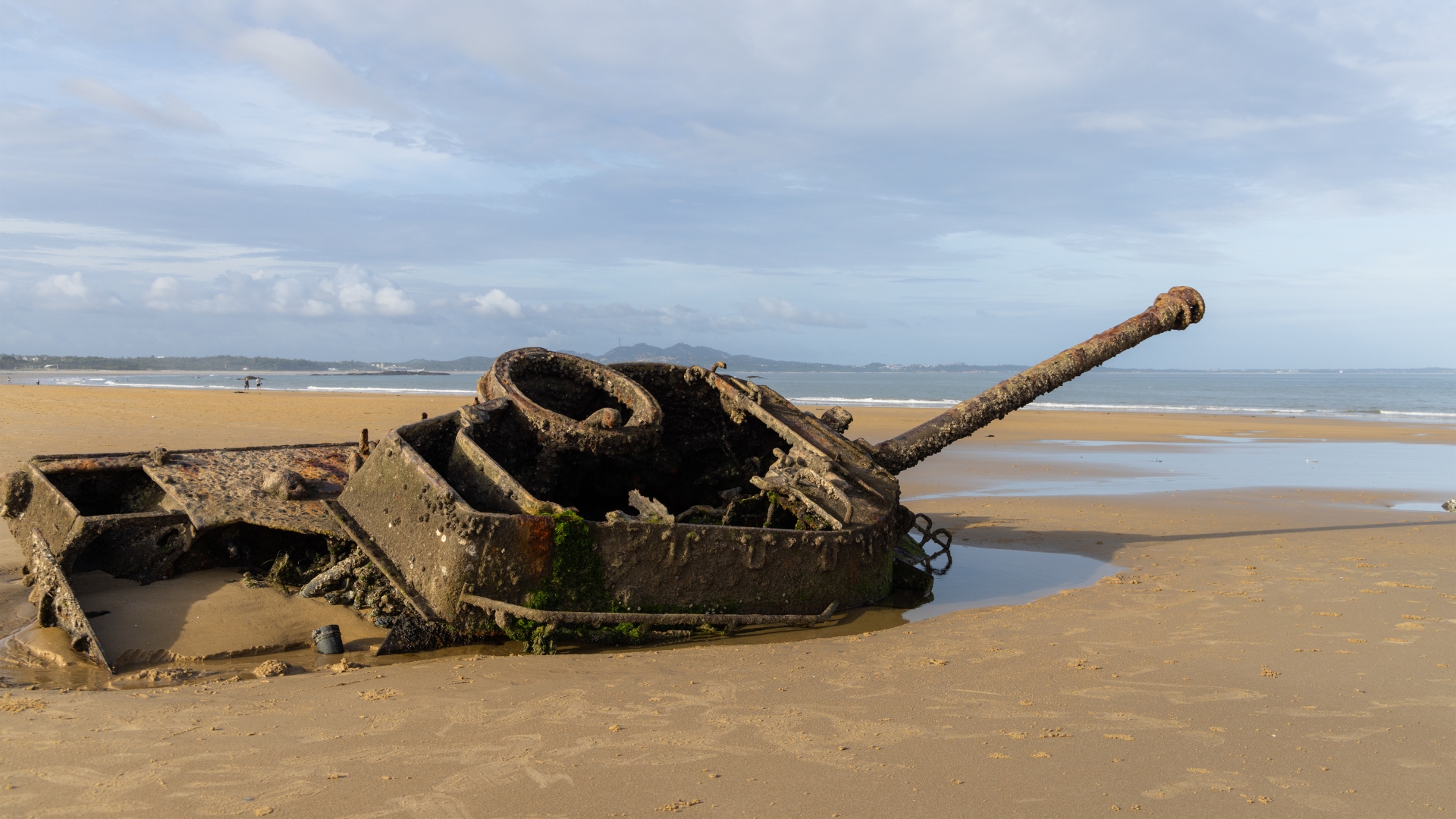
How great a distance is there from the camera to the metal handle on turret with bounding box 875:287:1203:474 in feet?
21.3

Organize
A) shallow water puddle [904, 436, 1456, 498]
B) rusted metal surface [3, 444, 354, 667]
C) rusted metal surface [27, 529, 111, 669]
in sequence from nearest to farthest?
rusted metal surface [27, 529, 111, 669], rusted metal surface [3, 444, 354, 667], shallow water puddle [904, 436, 1456, 498]

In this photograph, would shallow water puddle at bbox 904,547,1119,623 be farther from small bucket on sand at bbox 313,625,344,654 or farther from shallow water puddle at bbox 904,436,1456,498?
shallow water puddle at bbox 904,436,1456,498

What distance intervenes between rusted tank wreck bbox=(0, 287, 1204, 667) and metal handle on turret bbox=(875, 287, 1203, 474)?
0.04m

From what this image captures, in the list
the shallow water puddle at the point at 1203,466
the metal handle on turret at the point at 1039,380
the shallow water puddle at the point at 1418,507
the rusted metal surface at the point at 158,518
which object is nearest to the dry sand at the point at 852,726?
the rusted metal surface at the point at 158,518

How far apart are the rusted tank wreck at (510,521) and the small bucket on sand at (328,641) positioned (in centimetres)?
29

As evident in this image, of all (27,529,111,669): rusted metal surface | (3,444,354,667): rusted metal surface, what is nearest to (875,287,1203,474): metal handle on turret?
(3,444,354,667): rusted metal surface

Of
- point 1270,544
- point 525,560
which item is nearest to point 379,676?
point 525,560

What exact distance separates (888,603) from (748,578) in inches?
51.7

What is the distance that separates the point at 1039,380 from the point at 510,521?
14.9ft

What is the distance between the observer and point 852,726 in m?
3.26

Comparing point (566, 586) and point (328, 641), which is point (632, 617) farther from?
point (328, 641)

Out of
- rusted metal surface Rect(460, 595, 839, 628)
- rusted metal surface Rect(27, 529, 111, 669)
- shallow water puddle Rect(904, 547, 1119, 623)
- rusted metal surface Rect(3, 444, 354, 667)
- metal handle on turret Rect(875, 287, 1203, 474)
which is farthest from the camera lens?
metal handle on turret Rect(875, 287, 1203, 474)

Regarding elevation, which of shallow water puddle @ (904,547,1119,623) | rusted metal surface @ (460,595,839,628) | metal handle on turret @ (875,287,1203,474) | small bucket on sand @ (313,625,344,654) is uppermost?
metal handle on turret @ (875,287,1203,474)

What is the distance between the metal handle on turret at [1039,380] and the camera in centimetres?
650
